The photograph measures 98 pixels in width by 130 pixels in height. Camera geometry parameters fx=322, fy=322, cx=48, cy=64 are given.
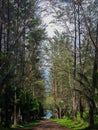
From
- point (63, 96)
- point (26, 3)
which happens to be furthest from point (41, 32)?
point (63, 96)

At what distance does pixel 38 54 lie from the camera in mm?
52938

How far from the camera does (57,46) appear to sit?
5066cm

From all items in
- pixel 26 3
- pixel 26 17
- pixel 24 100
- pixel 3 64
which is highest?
pixel 26 3

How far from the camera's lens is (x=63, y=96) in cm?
8194

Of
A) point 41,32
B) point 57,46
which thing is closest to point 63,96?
point 57,46

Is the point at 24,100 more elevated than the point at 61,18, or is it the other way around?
the point at 61,18

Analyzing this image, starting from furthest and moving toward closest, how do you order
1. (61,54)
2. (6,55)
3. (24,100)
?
(61,54), (24,100), (6,55)

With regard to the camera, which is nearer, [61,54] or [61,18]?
[61,18]

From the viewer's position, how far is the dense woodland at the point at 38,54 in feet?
91.1

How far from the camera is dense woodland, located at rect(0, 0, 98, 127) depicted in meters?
27.8

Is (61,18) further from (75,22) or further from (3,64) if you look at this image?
(3,64)

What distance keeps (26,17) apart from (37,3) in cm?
154

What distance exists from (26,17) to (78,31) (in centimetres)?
1148

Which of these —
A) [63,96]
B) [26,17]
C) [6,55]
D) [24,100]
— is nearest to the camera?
[26,17]
